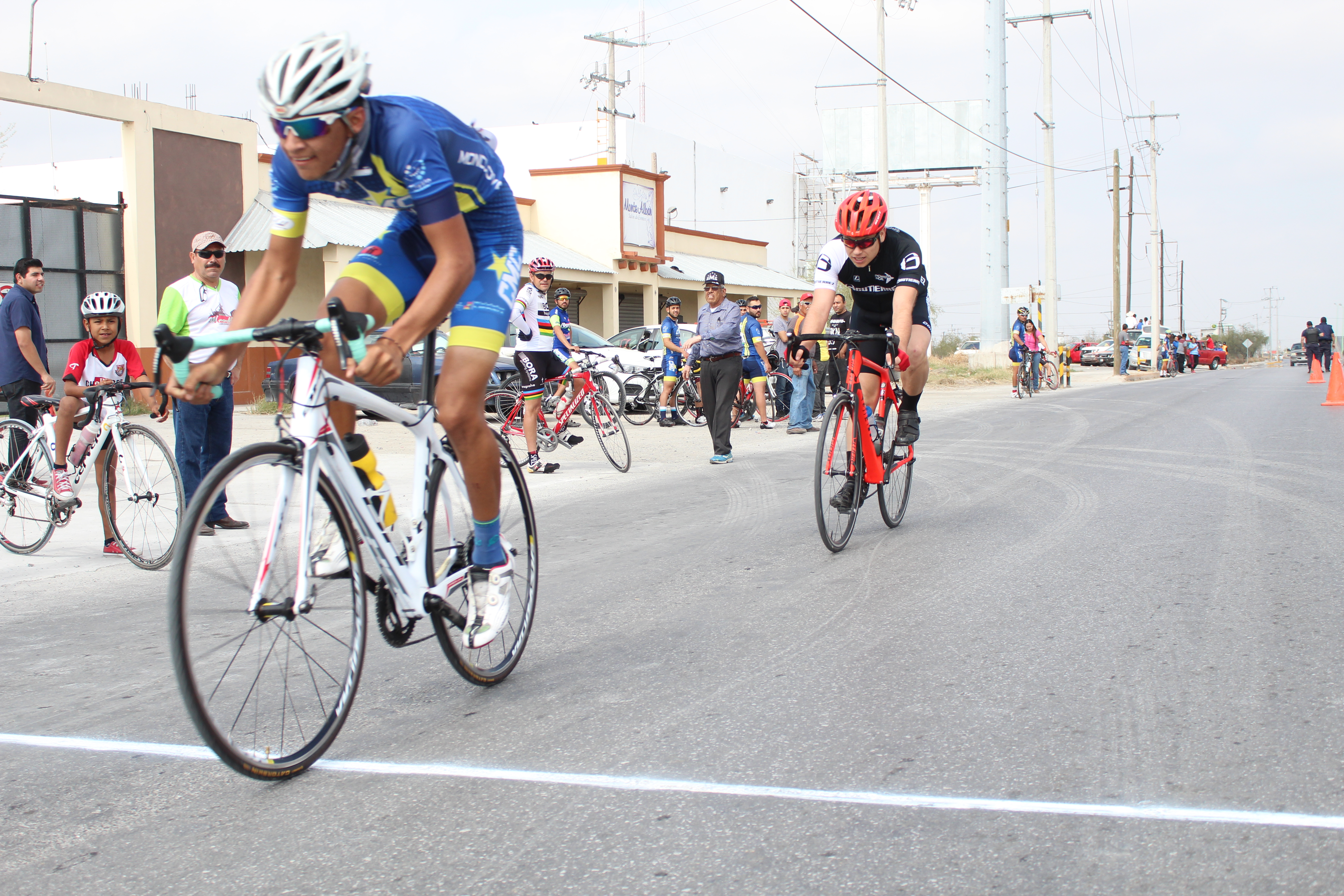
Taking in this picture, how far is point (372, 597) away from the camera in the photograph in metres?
3.47

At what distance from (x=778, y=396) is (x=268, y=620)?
52.8 ft

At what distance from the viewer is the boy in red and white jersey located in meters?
6.95

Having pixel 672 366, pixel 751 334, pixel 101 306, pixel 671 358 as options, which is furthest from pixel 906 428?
pixel 672 366

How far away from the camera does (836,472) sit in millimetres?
6602

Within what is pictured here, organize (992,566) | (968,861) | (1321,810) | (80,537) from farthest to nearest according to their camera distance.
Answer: (80,537) → (992,566) → (1321,810) → (968,861)

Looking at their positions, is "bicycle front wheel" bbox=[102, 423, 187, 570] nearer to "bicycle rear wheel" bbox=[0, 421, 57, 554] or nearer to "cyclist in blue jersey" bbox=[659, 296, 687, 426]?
"bicycle rear wheel" bbox=[0, 421, 57, 554]

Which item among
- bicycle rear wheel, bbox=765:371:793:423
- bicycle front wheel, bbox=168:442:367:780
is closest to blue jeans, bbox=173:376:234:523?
bicycle front wheel, bbox=168:442:367:780

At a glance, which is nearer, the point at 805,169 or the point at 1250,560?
the point at 1250,560

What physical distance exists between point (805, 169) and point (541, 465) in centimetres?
6207

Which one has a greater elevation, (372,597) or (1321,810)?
(372,597)

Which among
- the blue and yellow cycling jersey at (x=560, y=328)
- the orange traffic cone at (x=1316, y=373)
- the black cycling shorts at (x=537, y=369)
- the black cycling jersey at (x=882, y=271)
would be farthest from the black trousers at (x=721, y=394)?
the orange traffic cone at (x=1316, y=373)

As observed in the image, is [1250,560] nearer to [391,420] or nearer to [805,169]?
[391,420]

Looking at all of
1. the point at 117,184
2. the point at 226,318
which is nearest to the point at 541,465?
the point at 226,318

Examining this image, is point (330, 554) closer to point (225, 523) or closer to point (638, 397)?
point (225, 523)
